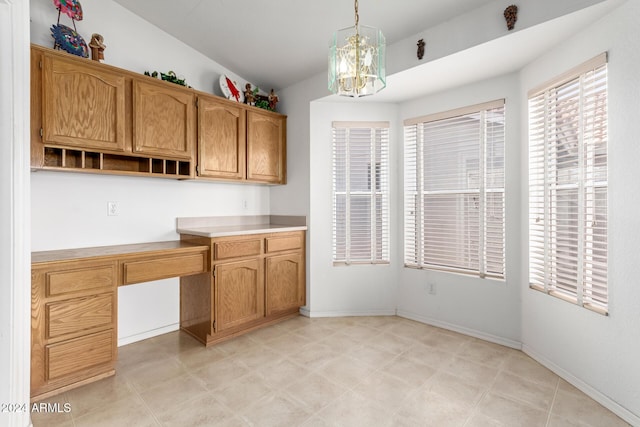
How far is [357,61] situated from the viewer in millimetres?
1484

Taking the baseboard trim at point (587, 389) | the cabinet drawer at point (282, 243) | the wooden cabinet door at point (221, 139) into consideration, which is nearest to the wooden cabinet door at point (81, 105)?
the wooden cabinet door at point (221, 139)

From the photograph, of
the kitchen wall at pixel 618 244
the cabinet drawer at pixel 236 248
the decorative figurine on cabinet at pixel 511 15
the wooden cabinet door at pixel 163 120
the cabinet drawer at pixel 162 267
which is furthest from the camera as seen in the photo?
the cabinet drawer at pixel 236 248

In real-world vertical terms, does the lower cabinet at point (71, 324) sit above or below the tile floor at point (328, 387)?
above

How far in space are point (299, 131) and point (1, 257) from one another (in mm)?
2719

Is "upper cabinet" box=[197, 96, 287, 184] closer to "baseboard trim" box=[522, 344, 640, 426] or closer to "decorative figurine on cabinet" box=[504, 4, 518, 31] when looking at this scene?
"decorative figurine on cabinet" box=[504, 4, 518, 31]

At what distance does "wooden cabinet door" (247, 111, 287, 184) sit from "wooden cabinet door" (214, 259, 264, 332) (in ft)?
3.26

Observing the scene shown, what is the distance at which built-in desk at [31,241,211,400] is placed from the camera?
1.98 metres

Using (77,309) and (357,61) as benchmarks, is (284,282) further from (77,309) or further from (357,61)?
(357,61)

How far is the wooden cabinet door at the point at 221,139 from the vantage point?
2973 millimetres

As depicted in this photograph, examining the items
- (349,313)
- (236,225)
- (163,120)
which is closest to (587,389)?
(349,313)

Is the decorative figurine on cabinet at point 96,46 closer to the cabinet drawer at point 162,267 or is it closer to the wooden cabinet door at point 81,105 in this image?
the wooden cabinet door at point 81,105

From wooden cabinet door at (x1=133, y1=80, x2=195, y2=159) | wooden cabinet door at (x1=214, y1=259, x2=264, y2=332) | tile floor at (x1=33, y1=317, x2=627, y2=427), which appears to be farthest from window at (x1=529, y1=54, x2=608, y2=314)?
wooden cabinet door at (x1=133, y1=80, x2=195, y2=159)

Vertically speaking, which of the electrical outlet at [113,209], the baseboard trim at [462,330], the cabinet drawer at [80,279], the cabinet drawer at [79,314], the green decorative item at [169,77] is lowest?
the baseboard trim at [462,330]

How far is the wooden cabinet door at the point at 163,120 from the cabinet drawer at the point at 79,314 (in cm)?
118
